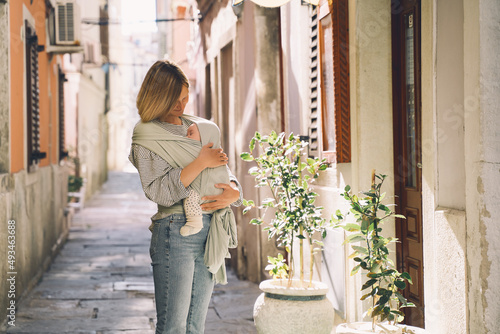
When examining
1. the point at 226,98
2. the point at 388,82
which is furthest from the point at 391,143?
the point at 226,98

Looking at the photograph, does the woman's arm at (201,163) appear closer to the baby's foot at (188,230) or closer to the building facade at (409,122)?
the baby's foot at (188,230)

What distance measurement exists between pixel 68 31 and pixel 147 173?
8662mm

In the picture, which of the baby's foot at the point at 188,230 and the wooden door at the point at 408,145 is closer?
the baby's foot at the point at 188,230

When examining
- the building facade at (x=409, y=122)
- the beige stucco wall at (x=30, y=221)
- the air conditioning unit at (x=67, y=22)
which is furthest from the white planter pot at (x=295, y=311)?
the air conditioning unit at (x=67, y=22)

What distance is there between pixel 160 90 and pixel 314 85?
3268 mm

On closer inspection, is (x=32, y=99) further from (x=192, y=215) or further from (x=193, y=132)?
(x=192, y=215)

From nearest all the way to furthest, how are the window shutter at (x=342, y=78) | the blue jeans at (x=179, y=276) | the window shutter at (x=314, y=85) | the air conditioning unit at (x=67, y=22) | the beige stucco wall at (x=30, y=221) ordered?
the blue jeans at (x=179, y=276) < the window shutter at (x=342, y=78) < the window shutter at (x=314, y=85) < the beige stucco wall at (x=30, y=221) < the air conditioning unit at (x=67, y=22)

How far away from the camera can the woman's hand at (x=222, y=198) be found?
3.22 meters

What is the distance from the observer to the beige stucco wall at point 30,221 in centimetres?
653

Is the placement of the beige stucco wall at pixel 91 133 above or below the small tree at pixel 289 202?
above

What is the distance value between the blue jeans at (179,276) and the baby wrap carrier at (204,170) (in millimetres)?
44

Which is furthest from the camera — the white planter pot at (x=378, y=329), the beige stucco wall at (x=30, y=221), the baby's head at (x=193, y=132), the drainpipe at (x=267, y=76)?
the drainpipe at (x=267, y=76)

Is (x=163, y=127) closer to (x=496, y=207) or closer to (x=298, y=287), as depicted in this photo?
(x=496, y=207)

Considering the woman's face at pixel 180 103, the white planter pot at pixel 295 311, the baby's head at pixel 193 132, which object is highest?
the woman's face at pixel 180 103
